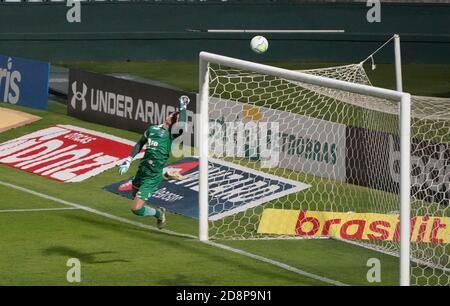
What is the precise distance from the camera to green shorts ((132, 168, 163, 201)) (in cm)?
2067

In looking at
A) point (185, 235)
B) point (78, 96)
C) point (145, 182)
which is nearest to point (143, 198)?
point (145, 182)

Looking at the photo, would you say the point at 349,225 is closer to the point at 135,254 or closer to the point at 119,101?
the point at 135,254

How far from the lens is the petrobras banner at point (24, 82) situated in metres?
31.8

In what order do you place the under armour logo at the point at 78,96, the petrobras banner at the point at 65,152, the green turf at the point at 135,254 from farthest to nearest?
the under armour logo at the point at 78,96
the petrobras banner at the point at 65,152
the green turf at the point at 135,254

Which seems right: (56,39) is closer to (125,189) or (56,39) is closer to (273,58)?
(273,58)

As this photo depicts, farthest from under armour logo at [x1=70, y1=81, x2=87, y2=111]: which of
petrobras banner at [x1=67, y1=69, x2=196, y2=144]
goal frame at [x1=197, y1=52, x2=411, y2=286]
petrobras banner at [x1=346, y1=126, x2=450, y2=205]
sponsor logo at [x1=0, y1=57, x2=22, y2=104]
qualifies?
goal frame at [x1=197, y1=52, x2=411, y2=286]

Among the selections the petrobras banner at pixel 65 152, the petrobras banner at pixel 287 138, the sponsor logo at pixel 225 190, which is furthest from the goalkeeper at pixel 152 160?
the petrobras banner at pixel 65 152

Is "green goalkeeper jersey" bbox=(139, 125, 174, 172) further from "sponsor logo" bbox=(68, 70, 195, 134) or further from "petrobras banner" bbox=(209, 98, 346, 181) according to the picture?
"sponsor logo" bbox=(68, 70, 195, 134)

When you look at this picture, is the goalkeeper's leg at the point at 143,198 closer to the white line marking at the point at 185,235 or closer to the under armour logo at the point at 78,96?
the white line marking at the point at 185,235

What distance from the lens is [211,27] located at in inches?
1572

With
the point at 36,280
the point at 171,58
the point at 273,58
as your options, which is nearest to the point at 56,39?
the point at 171,58

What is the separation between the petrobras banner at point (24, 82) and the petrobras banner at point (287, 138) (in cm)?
734

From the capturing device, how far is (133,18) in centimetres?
3988
